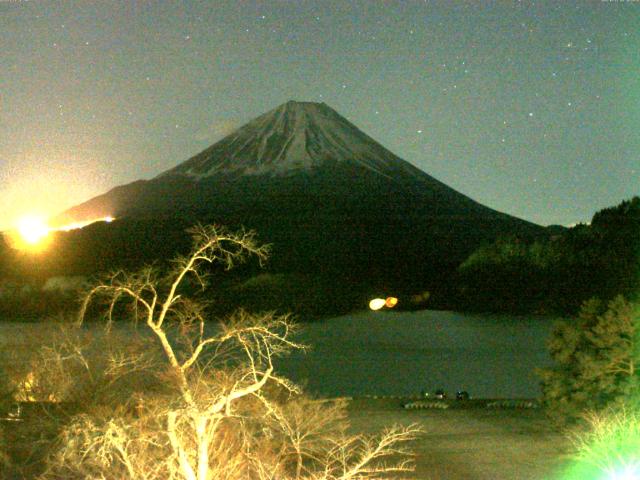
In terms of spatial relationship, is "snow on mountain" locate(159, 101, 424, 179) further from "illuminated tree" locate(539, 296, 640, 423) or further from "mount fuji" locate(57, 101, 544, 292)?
"illuminated tree" locate(539, 296, 640, 423)

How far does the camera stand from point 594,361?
13484mm

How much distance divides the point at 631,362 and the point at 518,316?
129 feet

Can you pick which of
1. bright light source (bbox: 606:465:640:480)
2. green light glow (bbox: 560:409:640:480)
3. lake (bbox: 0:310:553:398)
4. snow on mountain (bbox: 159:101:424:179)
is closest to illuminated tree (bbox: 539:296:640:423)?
green light glow (bbox: 560:409:640:480)

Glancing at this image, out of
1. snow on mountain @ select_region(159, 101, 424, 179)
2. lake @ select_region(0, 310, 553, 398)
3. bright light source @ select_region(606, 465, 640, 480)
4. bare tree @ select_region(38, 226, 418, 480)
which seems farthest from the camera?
snow on mountain @ select_region(159, 101, 424, 179)

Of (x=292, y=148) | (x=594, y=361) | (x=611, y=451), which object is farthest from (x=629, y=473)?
(x=292, y=148)

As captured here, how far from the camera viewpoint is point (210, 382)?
888 cm

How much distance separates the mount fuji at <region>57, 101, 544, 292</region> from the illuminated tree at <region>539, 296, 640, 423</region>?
5526 centimetres

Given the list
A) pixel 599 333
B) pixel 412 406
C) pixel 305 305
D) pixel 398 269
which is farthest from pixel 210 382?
pixel 398 269

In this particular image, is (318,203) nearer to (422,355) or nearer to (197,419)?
(422,355)

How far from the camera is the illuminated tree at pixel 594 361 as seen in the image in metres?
13.1

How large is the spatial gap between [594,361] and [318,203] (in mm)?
80718

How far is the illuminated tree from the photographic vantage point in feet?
43.0

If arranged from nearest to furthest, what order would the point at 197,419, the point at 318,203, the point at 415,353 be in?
the point at 197,419 → the point at 415,353 → the point at 318,203

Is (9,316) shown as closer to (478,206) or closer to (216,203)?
(216,203)
